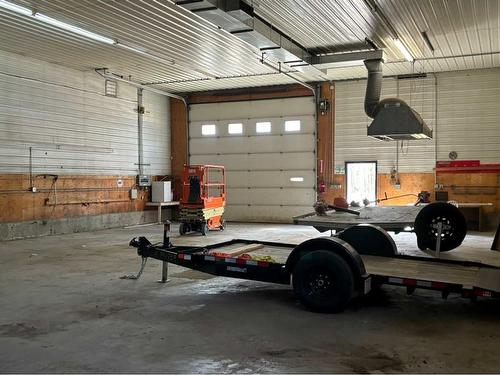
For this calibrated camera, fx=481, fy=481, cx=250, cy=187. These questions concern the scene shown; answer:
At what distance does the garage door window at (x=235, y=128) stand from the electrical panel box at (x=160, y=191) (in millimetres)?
3215

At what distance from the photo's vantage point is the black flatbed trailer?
541 cm

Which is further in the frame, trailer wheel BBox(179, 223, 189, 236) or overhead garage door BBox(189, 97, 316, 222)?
overhead garage door BBox(189, 97, 316, 222)

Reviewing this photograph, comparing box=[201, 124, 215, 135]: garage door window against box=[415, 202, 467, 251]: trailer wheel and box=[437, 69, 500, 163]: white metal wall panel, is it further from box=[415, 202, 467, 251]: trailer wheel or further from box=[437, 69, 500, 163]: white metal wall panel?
box=[415, 202, 467, 251]: trailer wheel

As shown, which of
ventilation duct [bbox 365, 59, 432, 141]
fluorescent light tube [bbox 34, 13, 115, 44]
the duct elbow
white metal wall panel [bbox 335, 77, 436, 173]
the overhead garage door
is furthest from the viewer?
the overhead garage door

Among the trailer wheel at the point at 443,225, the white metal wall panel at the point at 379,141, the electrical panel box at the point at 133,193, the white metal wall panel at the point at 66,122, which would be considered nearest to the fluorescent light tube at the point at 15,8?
the white metal wall panel at the point at 66,122

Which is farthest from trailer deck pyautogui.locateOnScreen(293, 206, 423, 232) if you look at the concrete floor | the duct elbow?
the duct elbow

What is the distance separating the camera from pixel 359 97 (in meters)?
16.9

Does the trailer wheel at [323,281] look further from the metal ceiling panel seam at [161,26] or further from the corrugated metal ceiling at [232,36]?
the metal ceiling panel seam at [161,26]

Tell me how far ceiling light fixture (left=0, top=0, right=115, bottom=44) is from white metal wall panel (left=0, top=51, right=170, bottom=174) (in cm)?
303

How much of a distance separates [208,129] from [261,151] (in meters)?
2.47

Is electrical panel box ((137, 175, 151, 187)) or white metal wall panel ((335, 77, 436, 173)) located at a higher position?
white metal wall panel ((335, 77, 436, 173))

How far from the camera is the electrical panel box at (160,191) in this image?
59.4ft

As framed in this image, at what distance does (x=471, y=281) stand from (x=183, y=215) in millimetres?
9657

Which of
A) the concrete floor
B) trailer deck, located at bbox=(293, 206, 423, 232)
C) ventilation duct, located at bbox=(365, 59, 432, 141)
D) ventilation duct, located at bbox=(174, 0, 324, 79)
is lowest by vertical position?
the concrete floor
